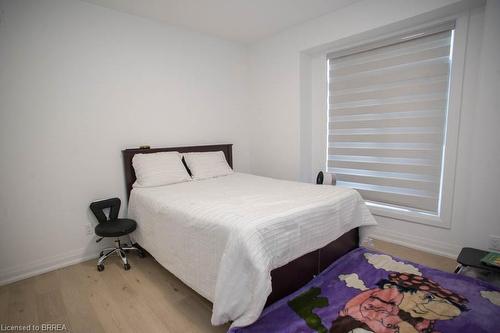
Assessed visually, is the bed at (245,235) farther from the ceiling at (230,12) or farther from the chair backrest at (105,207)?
the ceiling at (230,12)

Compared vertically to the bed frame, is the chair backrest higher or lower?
higher

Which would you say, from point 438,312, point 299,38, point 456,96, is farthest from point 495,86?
point 299,38

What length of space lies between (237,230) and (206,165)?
1.87 meters

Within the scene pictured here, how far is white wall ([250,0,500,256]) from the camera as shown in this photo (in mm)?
2100

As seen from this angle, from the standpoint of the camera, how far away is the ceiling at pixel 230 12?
2633 millimetres

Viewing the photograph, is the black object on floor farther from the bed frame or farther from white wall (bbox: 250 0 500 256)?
the bed frame

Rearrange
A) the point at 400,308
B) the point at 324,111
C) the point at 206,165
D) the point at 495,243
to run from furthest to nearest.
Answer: the point at 324,111 < the point at 206,165 < the point at 495,243 < the point at 400,308

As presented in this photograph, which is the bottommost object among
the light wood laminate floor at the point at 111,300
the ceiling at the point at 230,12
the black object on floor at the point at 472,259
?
the light wood laminate floor at the point at 111,300

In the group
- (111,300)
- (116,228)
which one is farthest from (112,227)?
(111,300)

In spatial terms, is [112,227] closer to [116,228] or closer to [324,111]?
[116,228]

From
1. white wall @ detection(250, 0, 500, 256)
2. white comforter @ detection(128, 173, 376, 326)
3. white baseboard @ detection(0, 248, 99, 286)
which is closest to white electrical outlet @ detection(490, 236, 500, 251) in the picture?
white wall @ detection(250, 0, 500, 256)

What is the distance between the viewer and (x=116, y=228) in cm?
238

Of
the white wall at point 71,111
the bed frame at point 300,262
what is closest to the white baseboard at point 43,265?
the white wall at point 71,111

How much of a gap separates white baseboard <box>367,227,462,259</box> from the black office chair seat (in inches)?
94.7
